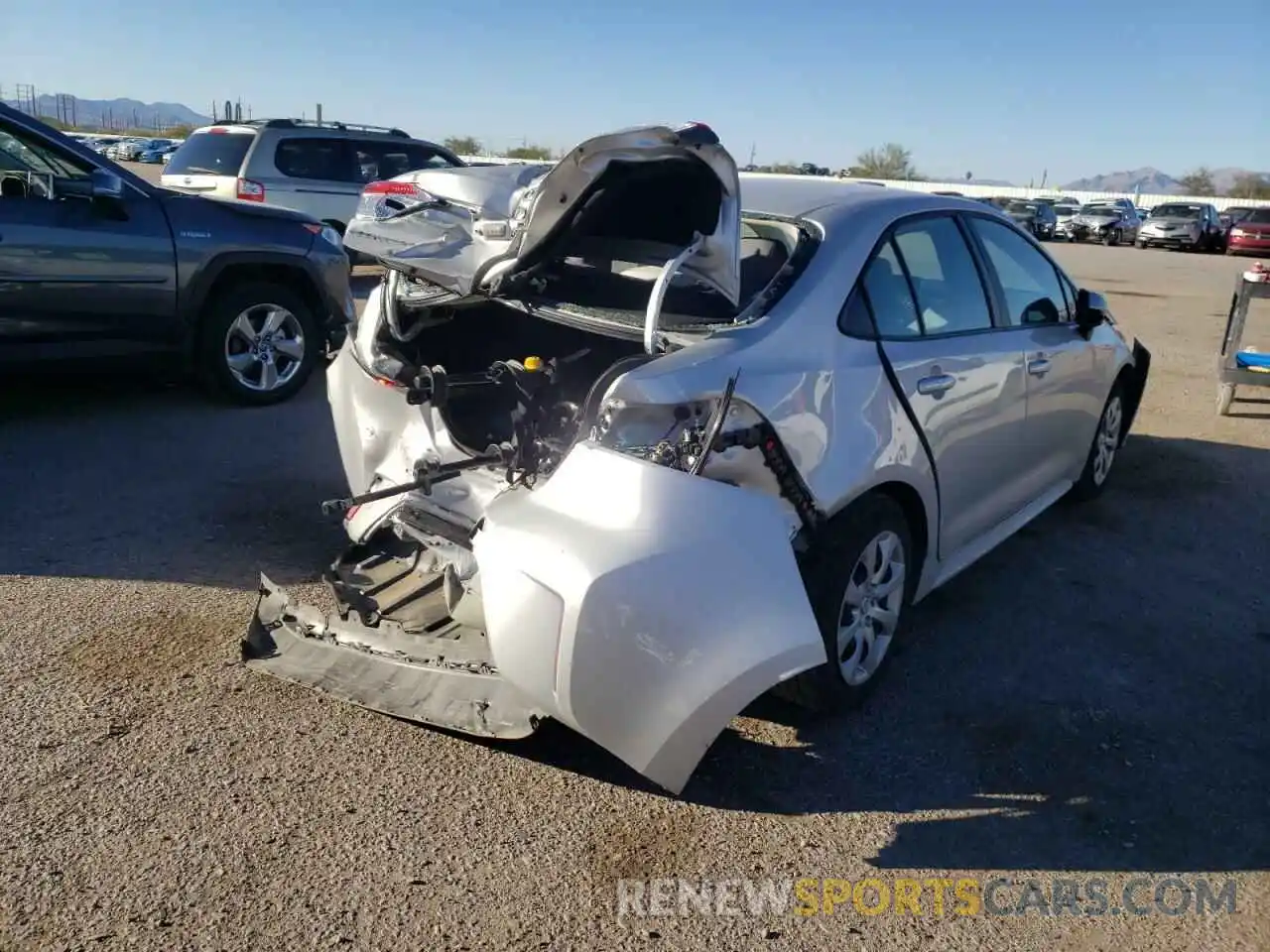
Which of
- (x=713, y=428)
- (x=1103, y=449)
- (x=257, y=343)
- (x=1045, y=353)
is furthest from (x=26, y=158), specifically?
(x=1103, y=449)

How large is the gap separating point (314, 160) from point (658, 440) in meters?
12.1

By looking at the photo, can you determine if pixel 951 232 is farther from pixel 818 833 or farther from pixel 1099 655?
pixel 818 833

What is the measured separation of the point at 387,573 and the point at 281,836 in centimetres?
125

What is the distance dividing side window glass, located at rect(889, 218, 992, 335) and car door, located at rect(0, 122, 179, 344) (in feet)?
16.0

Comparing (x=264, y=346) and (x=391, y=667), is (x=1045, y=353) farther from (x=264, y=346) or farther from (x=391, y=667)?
(x=264, y=346)

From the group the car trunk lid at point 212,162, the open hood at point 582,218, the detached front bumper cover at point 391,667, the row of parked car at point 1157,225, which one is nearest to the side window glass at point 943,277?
the open hood at point 582,218

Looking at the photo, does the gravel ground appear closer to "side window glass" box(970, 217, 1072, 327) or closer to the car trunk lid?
"side window glass" box(970, 217, 1072, 327)

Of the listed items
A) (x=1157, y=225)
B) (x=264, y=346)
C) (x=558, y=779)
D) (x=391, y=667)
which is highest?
(x=1157, y=225)

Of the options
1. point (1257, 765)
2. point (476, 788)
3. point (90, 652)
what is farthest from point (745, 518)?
point (90, 652)

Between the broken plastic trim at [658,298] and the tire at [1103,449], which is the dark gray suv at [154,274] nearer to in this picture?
the broken plastic trim at [658,298]

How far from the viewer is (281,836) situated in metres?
2.87

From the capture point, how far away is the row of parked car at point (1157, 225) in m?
31.9

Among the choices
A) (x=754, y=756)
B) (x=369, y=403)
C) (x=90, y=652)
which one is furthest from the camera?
(x=369, y=403)

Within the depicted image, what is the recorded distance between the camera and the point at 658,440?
9.50 ft
